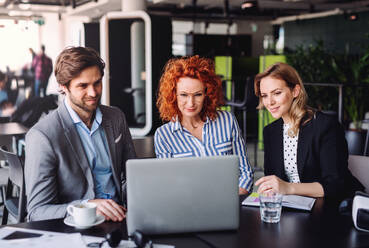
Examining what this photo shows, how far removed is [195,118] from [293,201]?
31.2 inches

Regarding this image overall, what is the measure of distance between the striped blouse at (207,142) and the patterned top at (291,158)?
7.7 inches

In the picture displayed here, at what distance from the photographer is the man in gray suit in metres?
1.67

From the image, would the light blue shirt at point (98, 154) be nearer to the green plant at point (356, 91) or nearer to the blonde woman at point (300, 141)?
the blonde woman at point (300, 141)

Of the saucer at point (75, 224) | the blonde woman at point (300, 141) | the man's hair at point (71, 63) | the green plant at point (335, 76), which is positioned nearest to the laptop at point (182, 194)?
the saucer at point (75, 224)

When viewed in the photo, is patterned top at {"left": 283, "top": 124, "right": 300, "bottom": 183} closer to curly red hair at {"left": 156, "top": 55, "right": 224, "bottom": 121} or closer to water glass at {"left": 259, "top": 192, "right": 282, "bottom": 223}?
curly red hair at {"left": 156, "top": 55, "right": 224, "bottom": 121}

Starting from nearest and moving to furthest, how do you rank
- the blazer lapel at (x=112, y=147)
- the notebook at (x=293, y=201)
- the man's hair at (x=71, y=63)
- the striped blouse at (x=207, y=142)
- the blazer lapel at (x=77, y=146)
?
the notebook at (x=293, y=201) → the blazer lapel at (x=77, y=146) → the man's hair at (x=71, y=63) → the blazer lapel at (x=112, y=147) → the striped blouse at (x=207, y=142)

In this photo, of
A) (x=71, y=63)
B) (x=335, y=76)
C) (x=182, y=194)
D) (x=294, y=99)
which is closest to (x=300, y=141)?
(x=294, y=99)

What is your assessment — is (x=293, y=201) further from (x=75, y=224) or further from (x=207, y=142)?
(x=75, y=224)

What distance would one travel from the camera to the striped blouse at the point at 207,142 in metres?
2.24

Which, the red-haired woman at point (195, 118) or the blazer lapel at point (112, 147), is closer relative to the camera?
the blazer lapel at point (112, 147)

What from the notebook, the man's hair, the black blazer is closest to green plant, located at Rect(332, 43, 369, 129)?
the black blazer

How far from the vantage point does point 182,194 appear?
1326mm

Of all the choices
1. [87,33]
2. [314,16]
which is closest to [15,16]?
[87,33]

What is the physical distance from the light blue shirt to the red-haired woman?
0.33 metres
